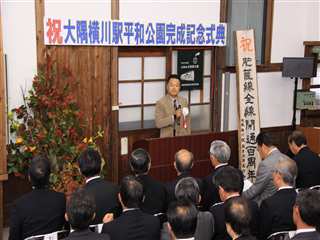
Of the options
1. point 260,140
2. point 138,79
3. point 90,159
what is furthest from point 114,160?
point 90,159

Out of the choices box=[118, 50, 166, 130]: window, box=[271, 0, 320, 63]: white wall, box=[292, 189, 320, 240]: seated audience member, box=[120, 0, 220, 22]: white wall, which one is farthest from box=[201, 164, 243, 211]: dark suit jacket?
box=[271, 0, 320, 63]: white wall

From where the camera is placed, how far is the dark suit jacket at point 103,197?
3.40 m

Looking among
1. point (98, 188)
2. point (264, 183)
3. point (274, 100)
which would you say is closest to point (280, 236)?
point (264, 183)

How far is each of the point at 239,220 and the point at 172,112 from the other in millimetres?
3841

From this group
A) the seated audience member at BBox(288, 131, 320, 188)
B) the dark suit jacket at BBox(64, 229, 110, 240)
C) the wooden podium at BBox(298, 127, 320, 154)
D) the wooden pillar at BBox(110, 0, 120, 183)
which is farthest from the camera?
the wooden podium at BBox(298, 127, 320, 154)

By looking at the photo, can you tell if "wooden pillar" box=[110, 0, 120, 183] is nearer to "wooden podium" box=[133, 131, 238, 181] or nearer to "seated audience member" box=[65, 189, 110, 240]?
"wooden podium" box=[133, 131, 238, 181]

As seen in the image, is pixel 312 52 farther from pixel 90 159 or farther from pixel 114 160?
pixel 90 159

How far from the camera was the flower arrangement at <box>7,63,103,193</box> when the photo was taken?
5.51m

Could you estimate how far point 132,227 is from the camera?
2.95m

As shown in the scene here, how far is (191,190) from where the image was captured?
10.8 feet

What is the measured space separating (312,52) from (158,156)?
3395 mm

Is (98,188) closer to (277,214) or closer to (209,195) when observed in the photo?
(209,195)

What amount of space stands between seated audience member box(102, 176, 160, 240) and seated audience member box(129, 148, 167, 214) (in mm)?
584

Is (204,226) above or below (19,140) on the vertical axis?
below
